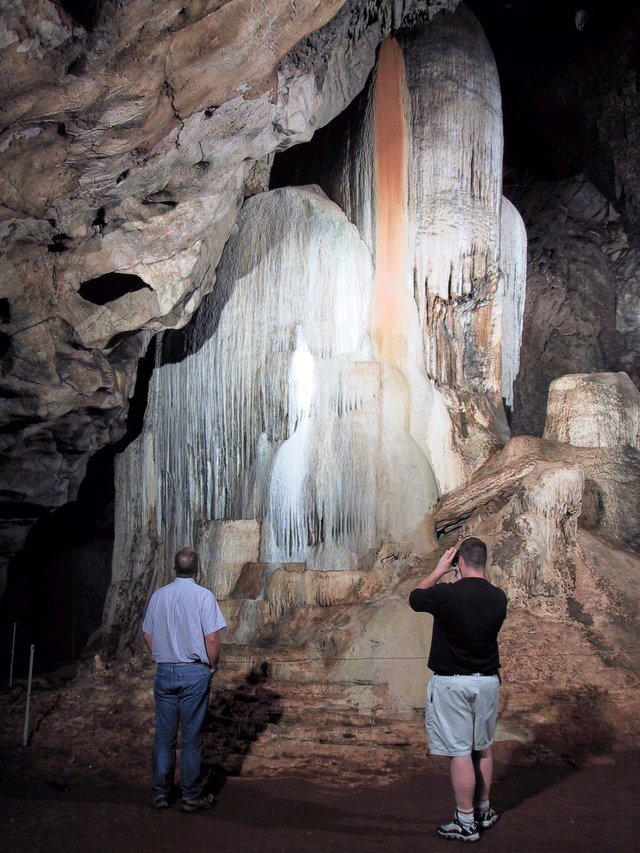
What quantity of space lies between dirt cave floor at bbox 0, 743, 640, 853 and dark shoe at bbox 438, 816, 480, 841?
0.13 feet

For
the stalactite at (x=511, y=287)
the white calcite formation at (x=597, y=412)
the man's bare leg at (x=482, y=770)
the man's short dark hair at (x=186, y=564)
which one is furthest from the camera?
the stalactite at (x=511, y=287)

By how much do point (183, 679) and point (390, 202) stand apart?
22.5 feet

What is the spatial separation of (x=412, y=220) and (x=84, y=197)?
417 cm

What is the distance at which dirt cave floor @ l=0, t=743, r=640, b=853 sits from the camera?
354 cm

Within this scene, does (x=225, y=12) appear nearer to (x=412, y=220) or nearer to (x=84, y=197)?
(x=84, y=197)

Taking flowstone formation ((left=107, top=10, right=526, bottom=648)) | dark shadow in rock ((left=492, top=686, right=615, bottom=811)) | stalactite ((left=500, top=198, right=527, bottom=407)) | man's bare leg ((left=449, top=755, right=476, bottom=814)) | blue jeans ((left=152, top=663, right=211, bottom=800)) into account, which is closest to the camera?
man's bare leg ((left=449, top=755, right=476, bottom=814))

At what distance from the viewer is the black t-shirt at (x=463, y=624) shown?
3457 mm

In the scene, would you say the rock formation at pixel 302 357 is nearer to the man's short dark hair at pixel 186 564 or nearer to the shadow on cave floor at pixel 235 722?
the shadow on cave floor at pixel 235 722

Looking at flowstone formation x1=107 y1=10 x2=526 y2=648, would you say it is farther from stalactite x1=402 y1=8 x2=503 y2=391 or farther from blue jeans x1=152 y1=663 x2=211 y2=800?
blue jeans x1=152 y1=663 x2=211 y2=800

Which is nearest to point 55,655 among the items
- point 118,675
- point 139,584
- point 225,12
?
point 139,584

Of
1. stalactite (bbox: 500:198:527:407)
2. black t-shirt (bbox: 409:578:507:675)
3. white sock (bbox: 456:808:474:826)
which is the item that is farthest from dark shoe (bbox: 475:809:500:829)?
stalactite (bbox: 500:198:527:407)

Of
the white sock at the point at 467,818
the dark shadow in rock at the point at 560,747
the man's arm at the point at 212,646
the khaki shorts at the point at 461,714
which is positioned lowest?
the dark shadow in rock at the point at 560,747

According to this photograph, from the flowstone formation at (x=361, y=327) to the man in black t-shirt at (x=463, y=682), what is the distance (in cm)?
516

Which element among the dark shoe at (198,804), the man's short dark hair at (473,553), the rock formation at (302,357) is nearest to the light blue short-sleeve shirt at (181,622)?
the dark shoe at (198,804)
